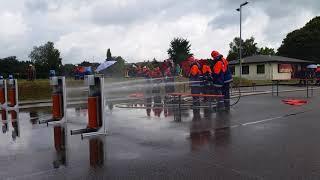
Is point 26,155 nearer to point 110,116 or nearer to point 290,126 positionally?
point 110,116

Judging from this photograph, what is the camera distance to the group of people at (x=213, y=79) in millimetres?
13289

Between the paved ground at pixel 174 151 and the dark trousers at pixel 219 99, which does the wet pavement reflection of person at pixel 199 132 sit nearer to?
the paved ground at pixel 174 151

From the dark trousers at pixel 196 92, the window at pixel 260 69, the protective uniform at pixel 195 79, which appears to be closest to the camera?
the dark trousers at pixel 196 92

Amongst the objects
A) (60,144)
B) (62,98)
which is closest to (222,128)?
(60,144)

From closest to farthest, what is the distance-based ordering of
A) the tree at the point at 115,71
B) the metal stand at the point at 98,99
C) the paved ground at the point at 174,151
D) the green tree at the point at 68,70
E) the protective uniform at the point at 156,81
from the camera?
1. the paved ground at the point at 174,151
2. the metal stand at the point at 98,99
3. the protective uniform at the point at 156,81
4. the green tree at the point at 68,70
5. the tree at the point at 115,71

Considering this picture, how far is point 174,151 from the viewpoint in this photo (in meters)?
6.72

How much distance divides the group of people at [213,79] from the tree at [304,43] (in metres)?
55.0

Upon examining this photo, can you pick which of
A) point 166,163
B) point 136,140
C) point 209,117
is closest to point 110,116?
point 209,117

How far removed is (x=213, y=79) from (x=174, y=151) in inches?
289

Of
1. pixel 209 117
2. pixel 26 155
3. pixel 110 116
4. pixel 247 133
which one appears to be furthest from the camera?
pixel 110 116

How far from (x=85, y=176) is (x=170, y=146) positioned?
7.42 feet

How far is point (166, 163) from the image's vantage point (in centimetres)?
589

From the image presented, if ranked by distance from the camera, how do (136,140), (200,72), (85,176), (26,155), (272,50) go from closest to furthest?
1. (85,176)
2. (26,155)
3. (136,140)
4. (200,72)
5. (272,50)

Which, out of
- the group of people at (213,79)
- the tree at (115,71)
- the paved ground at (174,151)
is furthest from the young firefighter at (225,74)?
the tree at (115,71)
